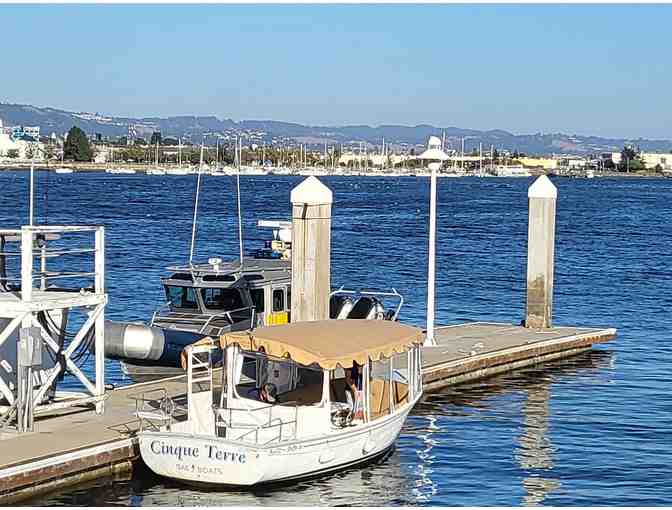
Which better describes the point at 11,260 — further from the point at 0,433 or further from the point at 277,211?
the point at 277,211

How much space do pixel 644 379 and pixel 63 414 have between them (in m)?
15.3

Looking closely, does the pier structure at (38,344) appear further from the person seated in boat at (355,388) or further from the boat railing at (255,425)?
the person seated in boat at (355,388)

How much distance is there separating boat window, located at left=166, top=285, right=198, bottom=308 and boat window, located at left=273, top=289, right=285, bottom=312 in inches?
70.9

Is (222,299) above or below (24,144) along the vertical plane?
below

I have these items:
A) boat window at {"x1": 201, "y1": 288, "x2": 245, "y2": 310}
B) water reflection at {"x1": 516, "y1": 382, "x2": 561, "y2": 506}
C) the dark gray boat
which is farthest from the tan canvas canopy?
boat window at {"x1": 201, "y1": 288, "x2": 245, "y2": 310}

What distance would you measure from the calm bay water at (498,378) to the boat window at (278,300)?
387 cm

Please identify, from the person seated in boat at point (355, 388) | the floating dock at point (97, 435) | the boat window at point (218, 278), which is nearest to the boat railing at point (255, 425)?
the person seated in boat at point (355, 388)

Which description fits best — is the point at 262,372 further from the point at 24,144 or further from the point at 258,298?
the point at 24,144

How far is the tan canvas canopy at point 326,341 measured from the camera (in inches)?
786

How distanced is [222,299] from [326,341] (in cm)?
999

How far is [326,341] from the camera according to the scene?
67.2 feet

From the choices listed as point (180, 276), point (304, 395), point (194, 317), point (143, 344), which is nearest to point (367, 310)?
point (194, 317)

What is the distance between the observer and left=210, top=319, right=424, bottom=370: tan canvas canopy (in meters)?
20.0

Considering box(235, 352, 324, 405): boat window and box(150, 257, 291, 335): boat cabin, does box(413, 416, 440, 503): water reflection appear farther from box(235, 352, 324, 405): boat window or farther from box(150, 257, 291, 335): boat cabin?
box(150, 257, 291, 335): boat cabin
